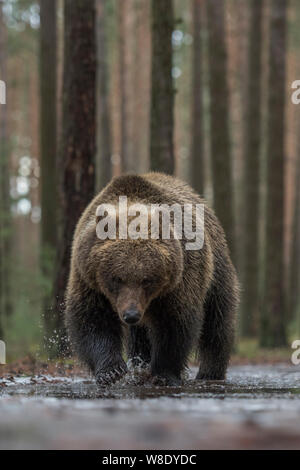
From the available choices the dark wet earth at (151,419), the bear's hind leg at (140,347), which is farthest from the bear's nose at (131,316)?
the bear's hind leg at (140,347)

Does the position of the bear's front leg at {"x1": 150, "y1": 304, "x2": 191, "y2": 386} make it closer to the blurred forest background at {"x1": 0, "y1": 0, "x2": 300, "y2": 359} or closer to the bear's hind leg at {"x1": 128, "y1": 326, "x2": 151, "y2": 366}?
the bear's hind leg at {"x1": 128, "y1": 326, "x2": 151, "y2": 366}

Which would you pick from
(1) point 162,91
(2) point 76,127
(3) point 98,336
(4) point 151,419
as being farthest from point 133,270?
(1) point 162,91

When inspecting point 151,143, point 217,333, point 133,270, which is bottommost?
point 217,333

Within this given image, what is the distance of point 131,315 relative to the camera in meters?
6.77

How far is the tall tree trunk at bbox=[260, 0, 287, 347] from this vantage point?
1822cm

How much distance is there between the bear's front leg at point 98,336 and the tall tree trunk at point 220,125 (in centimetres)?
942

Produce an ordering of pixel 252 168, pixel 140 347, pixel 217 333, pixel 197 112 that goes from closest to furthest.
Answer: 1. pixel 140 347
2. pixel 217 333
3. pixel 252 168
4. pixel 197 112

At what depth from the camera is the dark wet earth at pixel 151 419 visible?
406 cm

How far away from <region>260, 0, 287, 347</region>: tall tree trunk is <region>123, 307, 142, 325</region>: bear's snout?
11.7m

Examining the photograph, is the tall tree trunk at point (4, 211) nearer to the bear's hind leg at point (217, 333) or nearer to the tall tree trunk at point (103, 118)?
the tall tree trunk at point (103, 118)

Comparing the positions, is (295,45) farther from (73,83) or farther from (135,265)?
(135,265)

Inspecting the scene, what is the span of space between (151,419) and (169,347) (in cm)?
314

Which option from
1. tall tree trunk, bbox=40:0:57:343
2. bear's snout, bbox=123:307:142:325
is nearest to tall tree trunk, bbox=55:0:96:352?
tall tree trunk, bbox=40:0:57:343

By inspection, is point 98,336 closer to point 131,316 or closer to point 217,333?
point 131,316
